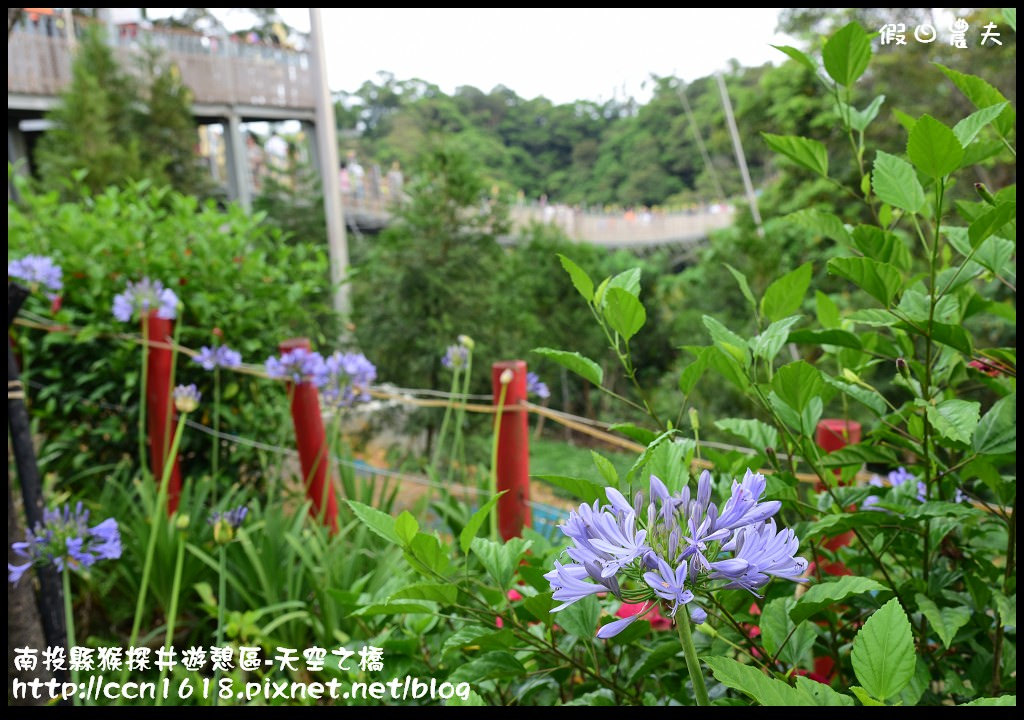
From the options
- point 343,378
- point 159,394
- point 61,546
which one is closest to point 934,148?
point 61,546

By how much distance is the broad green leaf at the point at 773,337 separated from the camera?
57 centimetres

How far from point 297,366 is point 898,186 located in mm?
1416

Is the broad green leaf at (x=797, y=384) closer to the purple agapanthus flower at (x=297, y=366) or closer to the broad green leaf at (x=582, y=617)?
the broad green leaf at (x=582, y=617)

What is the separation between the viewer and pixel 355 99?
755 inches

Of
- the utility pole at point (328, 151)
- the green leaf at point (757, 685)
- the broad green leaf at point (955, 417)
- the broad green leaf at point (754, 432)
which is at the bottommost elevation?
the green leaf at point (757, 685)

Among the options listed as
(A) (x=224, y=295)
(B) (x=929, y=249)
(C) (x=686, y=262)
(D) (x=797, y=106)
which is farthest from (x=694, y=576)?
(C) (x=686, y=262)

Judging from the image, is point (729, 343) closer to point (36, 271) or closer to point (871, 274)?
point (871, 274)

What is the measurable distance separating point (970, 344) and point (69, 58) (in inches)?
471

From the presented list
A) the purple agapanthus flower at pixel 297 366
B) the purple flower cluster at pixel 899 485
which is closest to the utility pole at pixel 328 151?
the purple agapanthus flower at pixel 297 366

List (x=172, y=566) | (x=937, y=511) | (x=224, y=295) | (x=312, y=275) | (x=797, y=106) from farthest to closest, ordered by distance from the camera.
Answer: (x=797, y=106), (x=312, y=275), (x=224, y=295), (x=172, y=566), (x=937, y=511)

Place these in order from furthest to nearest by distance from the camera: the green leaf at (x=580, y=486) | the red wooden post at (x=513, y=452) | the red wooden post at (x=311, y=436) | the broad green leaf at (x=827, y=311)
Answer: the red wooden post at (x=311, y=436)
the red wooden post at (x=513, y=452)
the broad green leaf at (x=827, y=311)
the green leaf at (x=580, y=486)

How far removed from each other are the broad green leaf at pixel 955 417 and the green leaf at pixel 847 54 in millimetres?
272

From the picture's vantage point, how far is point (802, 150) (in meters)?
0.71

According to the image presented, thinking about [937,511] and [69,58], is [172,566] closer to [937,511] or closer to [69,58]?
Result: [937,511]
